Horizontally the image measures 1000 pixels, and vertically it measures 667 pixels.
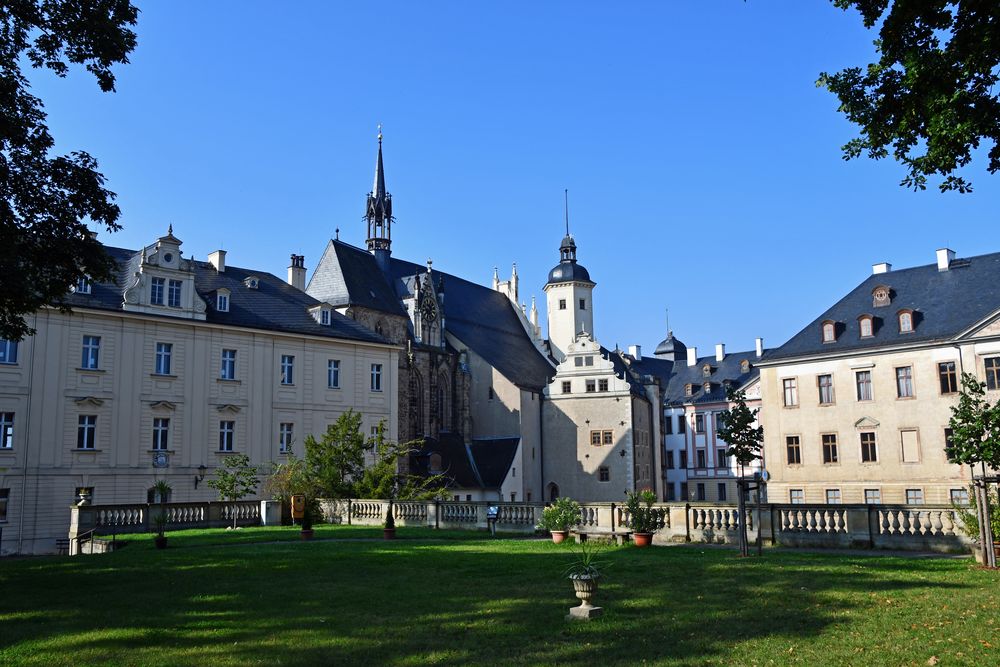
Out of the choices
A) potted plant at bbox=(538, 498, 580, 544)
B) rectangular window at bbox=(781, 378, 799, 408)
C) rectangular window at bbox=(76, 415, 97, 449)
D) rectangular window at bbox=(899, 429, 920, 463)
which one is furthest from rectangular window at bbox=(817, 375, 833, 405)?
rectangular window at bbox=(76, 415, 97, 449)

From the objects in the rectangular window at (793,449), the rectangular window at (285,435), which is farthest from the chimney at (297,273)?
the rectangular window at (793,449)

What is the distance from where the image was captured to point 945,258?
154 feet

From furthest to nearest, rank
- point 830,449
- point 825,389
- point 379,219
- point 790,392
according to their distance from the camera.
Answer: point 379,219 → point 790,392 → point 825,389 → point 830,449

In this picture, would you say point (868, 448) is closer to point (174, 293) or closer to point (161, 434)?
point (161, 434)

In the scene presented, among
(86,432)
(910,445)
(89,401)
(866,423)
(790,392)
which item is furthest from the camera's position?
(790,392)

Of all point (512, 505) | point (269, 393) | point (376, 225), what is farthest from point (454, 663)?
point (376, 225)

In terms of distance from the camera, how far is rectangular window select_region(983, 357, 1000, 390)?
41438 mm

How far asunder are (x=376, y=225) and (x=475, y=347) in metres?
13.2

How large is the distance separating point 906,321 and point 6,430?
4265 centimetres

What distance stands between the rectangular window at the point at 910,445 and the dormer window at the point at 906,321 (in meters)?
5.22

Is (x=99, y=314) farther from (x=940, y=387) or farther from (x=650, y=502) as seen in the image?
Result: (x=940, y=387)

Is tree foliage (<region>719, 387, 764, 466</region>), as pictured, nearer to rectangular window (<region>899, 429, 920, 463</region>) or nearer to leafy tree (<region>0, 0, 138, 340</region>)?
leafy tree (<region>0, 0, 138, 340</region>)

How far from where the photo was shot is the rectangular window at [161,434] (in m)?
40.3

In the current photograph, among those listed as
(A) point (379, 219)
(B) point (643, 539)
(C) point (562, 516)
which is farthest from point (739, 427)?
Result: (A) point (379, 219)
